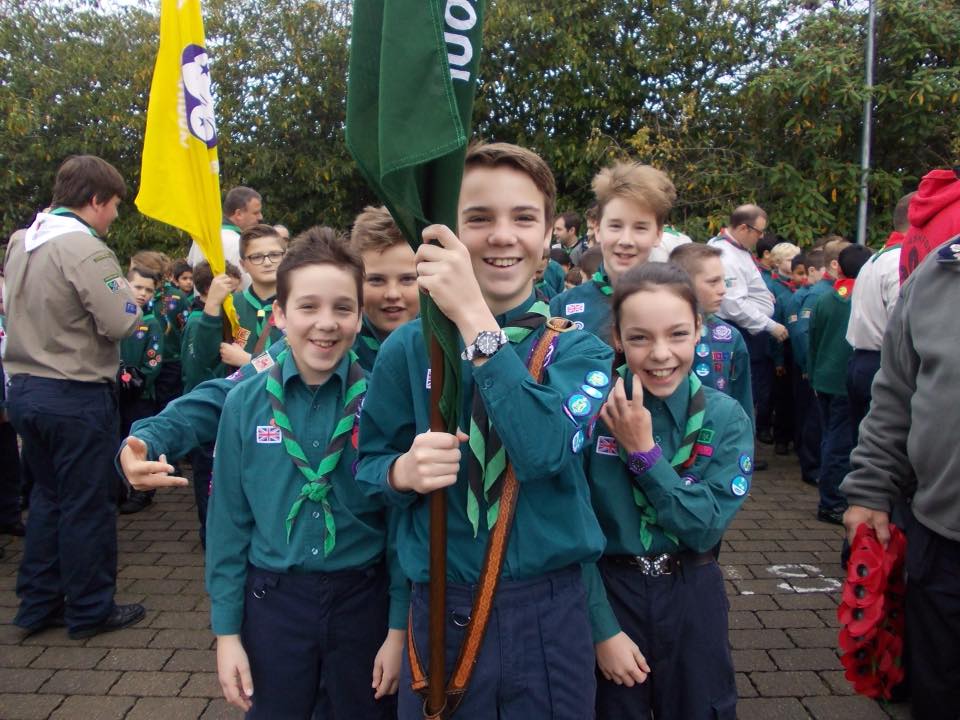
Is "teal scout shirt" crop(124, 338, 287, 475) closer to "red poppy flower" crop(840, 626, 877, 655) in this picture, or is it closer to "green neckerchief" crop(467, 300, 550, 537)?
"green neckerchief" crop(467, 300, 550, 537)

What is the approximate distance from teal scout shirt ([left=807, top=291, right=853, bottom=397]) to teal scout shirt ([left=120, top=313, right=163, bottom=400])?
547 centimetres

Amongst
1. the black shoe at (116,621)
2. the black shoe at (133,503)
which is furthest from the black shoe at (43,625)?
the black shoe at (133,503)

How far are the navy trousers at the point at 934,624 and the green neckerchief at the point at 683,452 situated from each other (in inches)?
29.4

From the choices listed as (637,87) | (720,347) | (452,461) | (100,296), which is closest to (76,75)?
(637,87)

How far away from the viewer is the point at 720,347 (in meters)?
3.55

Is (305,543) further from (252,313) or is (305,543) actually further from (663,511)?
(252,313)

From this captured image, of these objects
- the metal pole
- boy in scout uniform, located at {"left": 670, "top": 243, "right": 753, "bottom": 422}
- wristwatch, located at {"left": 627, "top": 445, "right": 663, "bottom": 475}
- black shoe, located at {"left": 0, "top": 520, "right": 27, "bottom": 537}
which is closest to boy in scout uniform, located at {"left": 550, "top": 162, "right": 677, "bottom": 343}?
boy in scout uniform, located at {"left": 670, "top": 243, "right": 753, "bottom": 422}

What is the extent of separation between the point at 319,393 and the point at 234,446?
0.30 m

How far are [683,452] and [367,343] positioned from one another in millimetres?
1217

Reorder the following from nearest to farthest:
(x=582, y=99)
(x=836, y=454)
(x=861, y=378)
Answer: (x=861, y=378) → (x=836, y=454) → (x=582, y=99)

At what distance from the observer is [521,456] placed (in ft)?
5.35

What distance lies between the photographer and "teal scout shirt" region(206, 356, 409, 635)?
7.61 ft

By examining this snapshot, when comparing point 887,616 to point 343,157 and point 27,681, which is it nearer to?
point 27,681

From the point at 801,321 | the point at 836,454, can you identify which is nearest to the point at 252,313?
the point at 836,454
